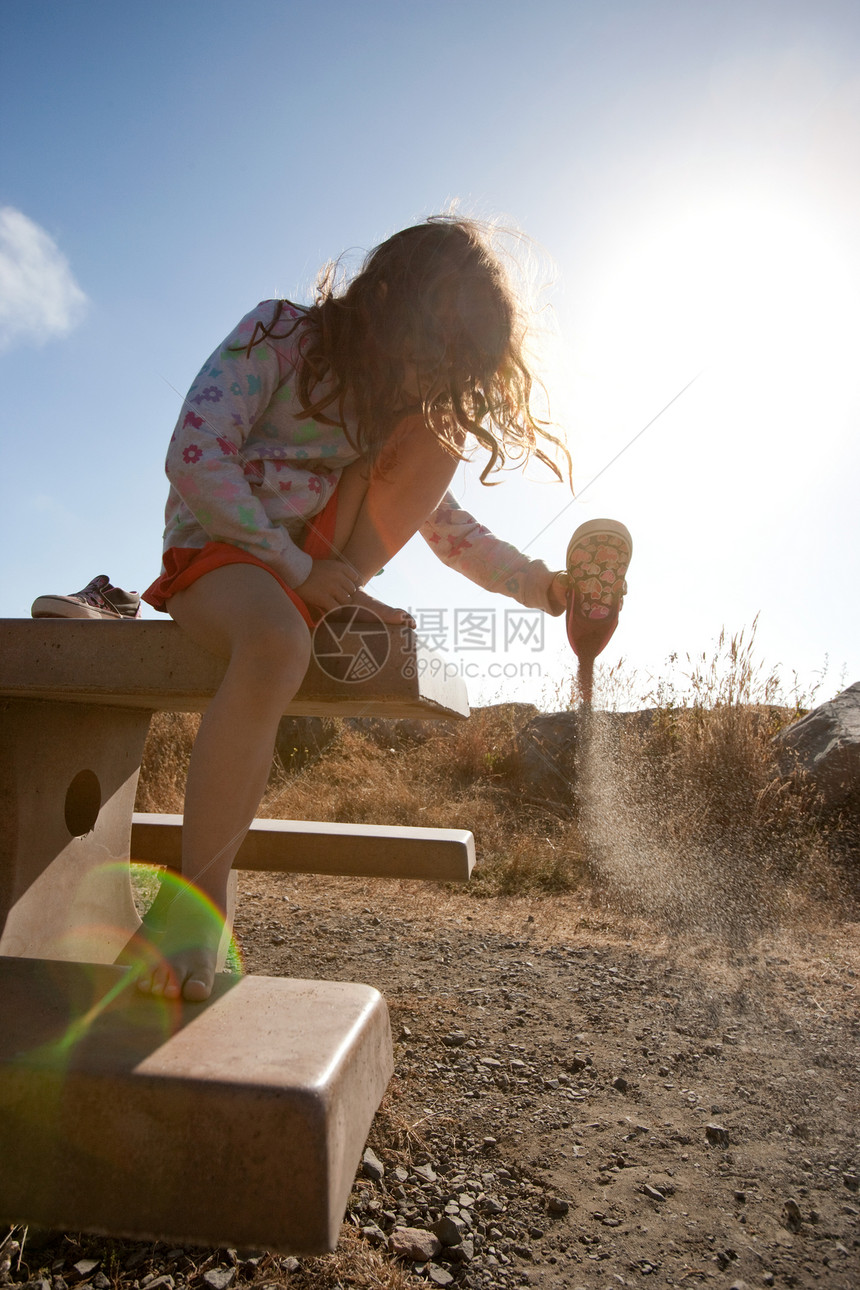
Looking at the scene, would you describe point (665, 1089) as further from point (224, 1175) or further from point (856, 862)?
point (856, 862)

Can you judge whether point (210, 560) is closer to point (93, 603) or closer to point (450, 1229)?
point (93, 603)

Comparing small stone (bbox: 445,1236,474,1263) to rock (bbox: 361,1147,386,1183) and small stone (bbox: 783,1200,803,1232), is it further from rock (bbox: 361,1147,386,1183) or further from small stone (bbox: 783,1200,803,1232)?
small stone (bbox: 783,1200,803,1232)

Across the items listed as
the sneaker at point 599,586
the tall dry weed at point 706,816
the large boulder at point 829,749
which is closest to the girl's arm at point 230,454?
the sneaker at point 599,586

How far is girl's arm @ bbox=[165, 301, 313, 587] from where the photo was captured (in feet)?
4.33

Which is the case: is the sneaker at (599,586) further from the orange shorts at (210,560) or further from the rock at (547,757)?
the rock at (547,757)

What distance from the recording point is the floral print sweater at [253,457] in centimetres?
133

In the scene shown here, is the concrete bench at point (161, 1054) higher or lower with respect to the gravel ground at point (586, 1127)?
higher

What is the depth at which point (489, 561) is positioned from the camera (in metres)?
1.95

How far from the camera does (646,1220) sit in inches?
44.1

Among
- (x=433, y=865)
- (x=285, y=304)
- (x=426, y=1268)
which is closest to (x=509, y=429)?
(x=285, y=304)

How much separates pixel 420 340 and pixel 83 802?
1.33 meters

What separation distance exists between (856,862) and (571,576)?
108 inches

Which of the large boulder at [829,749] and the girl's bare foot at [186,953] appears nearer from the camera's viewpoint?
the girl's bare foot at [186,953]

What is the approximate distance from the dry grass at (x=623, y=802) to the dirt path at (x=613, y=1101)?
0.72 meters
